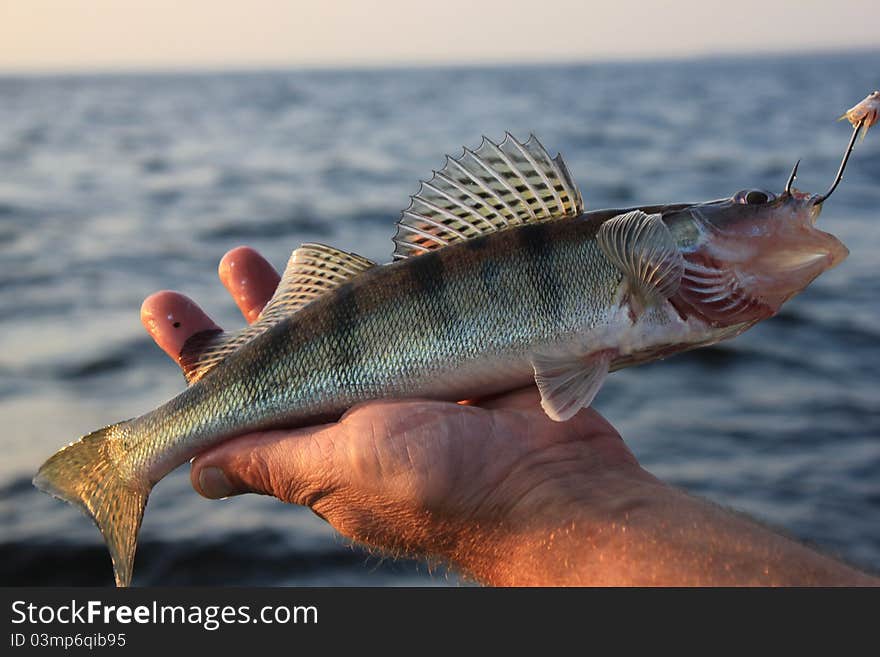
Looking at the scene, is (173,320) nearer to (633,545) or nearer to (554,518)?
(554,518)

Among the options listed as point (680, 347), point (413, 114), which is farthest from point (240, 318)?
point (413, 114)

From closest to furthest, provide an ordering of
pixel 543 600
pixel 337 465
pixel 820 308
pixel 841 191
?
pixel 543 600, pixel 337 465, pixel 820 308, pixel 841 191

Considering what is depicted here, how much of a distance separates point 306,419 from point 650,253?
154 cm

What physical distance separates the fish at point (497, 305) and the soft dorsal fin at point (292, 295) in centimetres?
2

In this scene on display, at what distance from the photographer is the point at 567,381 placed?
12.2ft

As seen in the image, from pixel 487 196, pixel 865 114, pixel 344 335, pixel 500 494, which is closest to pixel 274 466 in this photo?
pixel 344 335

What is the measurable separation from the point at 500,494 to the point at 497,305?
2.44 ft

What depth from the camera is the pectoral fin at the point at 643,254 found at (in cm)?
365

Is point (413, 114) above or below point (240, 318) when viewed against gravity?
above

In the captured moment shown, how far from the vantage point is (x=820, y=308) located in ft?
45.6

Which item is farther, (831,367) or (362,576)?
(831,367)

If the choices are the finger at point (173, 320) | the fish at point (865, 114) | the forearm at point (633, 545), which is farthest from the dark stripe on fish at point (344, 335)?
the fish at point (865, 114)

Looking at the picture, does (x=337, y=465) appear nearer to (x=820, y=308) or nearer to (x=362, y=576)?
(x=362, y=576)

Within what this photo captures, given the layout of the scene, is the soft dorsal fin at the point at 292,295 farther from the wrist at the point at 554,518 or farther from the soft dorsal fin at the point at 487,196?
the wrist at the point at 554,518
